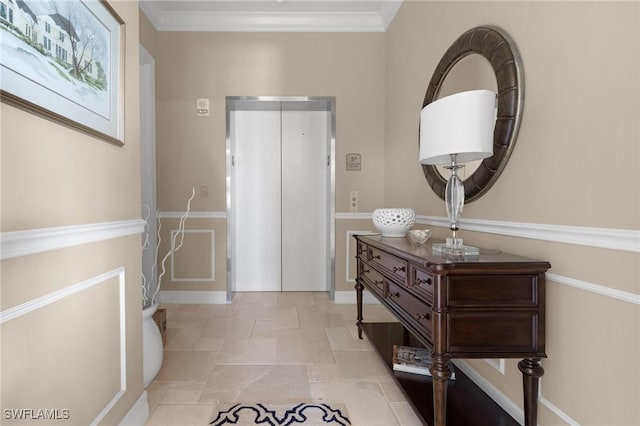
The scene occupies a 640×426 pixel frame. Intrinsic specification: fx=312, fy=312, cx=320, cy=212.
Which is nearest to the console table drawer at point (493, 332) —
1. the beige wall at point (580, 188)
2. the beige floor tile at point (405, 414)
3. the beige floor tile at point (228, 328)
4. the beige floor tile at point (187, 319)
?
the beige wall at point (580, 188)

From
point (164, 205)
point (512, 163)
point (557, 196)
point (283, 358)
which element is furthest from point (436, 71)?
point (164, 205)

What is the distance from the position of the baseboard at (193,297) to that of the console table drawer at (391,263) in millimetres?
1970

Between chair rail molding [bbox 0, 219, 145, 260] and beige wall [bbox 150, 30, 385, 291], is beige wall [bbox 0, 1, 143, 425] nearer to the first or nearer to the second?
chair rail molding [bbox 0, 219, 145, 260]

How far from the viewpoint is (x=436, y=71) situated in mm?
2117

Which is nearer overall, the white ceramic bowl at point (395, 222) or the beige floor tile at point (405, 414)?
the beige floor tile at point (405, 414)

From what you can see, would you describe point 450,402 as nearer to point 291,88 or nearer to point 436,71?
point 436,71

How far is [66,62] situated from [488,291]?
65.1 inches

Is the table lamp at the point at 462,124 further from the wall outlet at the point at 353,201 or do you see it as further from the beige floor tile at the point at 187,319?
the beige floor tile at the point at 187,319

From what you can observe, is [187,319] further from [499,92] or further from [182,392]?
[499,92]

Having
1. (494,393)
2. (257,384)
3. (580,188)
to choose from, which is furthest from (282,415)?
(580,188)

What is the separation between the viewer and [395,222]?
199 centimetres

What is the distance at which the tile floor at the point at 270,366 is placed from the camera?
162 centimetres

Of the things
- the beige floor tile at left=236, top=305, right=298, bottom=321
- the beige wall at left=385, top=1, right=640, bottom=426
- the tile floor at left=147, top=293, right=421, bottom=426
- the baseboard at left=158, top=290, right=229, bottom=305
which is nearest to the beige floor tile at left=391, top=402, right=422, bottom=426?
the tile floor at left=147, top=293, right=421, bottom=426

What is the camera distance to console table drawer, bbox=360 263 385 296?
1886mm
